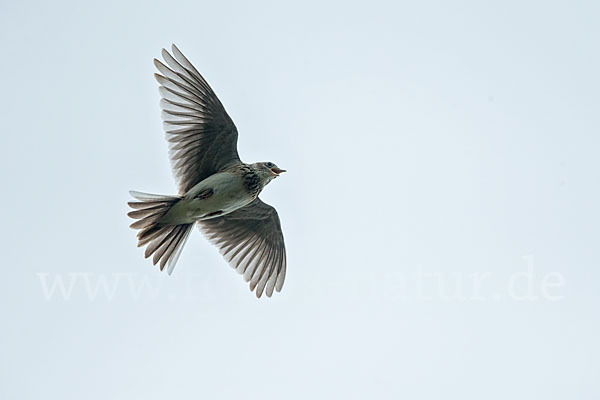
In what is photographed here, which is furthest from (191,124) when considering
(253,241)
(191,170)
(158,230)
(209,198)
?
(253,241)

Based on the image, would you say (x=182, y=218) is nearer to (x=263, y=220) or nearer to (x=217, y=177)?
(x=217, y=177)

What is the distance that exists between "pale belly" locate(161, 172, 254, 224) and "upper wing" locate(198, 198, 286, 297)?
1171 mm

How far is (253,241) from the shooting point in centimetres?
1360

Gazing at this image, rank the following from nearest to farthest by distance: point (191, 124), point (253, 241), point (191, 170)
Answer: point (191, 124)
point (191, 170)
point (253, 241)

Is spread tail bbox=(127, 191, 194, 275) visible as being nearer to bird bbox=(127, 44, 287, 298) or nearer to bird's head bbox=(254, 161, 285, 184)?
bird bbox=(127, 44, 287, 298)

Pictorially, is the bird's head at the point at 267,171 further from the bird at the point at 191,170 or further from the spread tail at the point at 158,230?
the spread tail at the point at 158,230

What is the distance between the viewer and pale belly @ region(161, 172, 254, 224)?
38.9 feet

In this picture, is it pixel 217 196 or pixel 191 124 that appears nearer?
pixel 217 196

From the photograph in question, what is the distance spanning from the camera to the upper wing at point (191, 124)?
11.8 meters

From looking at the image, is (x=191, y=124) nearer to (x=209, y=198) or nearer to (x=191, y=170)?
(x=191, y=170)

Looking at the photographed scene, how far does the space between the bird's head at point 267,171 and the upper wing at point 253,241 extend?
3.15ft

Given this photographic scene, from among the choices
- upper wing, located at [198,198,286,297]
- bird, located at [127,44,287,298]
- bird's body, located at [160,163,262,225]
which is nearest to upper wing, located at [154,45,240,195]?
bird, located at [127,44,287,298]

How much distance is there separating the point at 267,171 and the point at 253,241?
1693 millimetres

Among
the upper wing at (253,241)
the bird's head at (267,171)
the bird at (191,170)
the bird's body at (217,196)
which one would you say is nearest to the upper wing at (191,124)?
the bird at (191,170)
